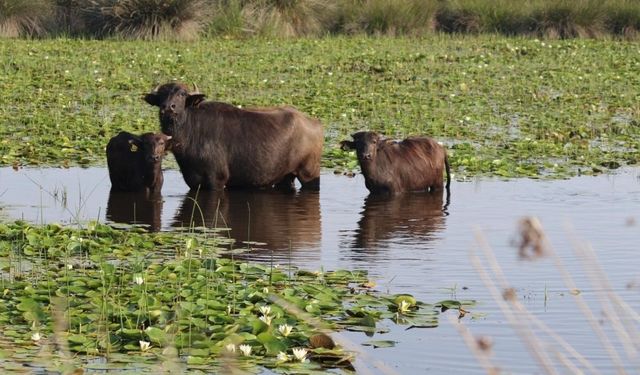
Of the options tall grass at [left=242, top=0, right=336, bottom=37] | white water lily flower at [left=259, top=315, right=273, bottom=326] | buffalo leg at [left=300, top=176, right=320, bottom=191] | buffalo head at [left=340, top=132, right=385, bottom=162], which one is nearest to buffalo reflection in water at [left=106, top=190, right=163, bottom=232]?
buffalo leg at [left=300, top=176, right=320, bottom=191]

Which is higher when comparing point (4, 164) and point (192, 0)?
point (192, 0)

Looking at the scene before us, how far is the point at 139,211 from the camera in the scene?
41.9 feet

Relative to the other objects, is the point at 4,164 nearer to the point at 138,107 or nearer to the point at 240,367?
the point at 138,107

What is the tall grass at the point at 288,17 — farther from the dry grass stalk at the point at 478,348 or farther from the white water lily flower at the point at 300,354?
the white water lily flower at the point at 300,354

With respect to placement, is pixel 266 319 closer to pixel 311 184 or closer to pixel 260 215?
pixel 260 215

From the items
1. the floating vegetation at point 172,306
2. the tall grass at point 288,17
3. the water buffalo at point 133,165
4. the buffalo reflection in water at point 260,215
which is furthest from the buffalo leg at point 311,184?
the tall grass at point 288,17

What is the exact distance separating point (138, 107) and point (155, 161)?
640 centimetres

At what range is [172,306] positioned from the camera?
8086mm

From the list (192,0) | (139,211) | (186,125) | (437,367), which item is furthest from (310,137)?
(192,0)

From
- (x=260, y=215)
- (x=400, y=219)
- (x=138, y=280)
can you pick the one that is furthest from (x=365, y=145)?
(x=138, y=280)

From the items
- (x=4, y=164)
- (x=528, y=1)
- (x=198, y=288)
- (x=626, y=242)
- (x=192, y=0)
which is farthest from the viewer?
(x=528, y=1)

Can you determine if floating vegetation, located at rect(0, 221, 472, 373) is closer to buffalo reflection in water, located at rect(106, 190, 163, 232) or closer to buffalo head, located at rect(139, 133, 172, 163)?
buffalo reflection in water, located at rect(106, 190, 163, 232)

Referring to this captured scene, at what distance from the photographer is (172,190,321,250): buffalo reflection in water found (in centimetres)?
1126

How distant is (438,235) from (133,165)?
3694 millimetres
